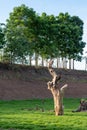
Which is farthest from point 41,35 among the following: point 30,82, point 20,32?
point 30,82

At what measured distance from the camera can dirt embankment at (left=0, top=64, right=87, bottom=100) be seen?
174ft

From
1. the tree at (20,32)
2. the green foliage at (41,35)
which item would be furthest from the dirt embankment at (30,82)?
the tree at (20,32)

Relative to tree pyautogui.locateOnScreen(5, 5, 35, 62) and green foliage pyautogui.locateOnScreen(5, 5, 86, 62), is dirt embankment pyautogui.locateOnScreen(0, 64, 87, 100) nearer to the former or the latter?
green foliage pyautogui.locateOnScreen(5, 5, 86, 62)

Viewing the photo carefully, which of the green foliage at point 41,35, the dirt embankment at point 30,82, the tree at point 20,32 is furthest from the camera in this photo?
the green foliage at point 41,35

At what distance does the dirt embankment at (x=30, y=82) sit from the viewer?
5294 cm

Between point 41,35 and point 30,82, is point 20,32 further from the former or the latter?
point 30,82

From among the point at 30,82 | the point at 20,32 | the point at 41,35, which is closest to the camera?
the point at 20,32

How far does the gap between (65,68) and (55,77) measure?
146ft

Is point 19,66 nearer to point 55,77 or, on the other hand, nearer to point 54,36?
point 54,36

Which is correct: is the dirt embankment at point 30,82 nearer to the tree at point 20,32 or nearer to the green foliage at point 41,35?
the green foliage at point 41,35

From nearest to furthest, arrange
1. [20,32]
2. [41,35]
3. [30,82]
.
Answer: [20,32]
[30,82]
[41,35]

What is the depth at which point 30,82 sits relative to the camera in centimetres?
5947

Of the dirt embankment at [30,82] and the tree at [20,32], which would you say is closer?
the dirt embankment at [30,82]

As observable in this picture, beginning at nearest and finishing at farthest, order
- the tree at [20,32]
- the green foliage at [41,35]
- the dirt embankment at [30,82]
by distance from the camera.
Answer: the dirt embankment at [30,82] < the tree at [20,32] < the green foliage at [41,35]
